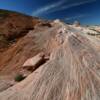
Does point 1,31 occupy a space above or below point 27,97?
above

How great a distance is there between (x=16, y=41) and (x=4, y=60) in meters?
5.10

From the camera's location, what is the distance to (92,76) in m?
16.9

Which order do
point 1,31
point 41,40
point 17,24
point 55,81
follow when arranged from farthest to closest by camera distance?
point 17,24 < point 1,31 < point 41,40 < point 55,81

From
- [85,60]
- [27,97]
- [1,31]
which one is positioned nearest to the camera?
[27,97]

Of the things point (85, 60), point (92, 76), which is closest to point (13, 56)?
point (85, 60)

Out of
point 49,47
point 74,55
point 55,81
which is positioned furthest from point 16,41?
point 55,81

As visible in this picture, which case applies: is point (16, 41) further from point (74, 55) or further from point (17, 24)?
point (74, 55)

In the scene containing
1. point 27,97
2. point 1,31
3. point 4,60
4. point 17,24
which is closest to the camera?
point 27,97

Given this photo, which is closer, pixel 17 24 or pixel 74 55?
pixel 74 55

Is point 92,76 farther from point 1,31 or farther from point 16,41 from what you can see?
point 1,31

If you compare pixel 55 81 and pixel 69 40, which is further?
pixel 69 40

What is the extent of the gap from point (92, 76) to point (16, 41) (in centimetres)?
1428

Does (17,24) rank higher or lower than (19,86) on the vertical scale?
higher

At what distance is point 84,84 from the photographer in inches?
637
